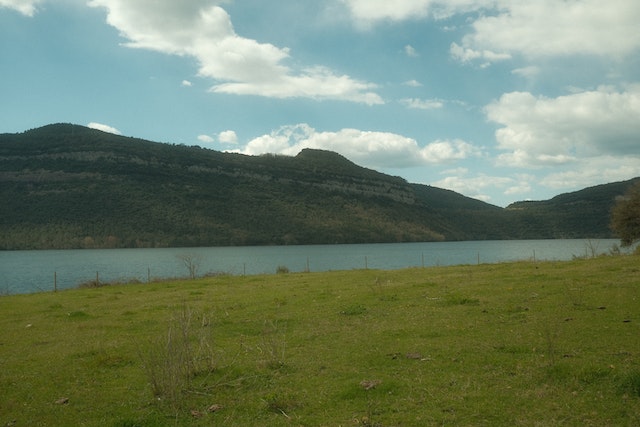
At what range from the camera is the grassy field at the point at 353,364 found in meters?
7.94

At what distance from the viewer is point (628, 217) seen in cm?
4378

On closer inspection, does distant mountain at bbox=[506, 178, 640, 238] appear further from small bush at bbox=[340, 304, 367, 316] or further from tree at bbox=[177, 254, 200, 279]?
small bush at bbox=[340, 304, 367, 316]

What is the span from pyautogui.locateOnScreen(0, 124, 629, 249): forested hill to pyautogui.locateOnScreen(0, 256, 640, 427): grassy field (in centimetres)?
13249

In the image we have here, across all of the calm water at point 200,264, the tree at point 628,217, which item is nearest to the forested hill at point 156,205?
the calm water at point 200,264

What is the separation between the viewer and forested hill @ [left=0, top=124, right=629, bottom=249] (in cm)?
14512

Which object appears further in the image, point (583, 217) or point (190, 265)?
point (583, 217)

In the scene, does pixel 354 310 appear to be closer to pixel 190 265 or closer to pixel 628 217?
pixel 190 265

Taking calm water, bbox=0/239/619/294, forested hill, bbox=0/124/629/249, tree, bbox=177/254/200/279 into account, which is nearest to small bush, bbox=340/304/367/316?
calm water, bbox=0/239/619/294

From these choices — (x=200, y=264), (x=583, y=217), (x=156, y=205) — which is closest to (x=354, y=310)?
(x=200, y=264)

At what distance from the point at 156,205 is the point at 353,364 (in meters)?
160

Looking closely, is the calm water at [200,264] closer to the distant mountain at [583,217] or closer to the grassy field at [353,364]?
the grassy field at [353,364]

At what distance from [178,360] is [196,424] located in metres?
1.61

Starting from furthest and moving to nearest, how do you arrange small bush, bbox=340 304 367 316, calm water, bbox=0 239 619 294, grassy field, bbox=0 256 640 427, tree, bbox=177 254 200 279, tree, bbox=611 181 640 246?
calm water, bbox=0 239 619 294
tree, bbox=611 181 640 246
tree, bbox=177 254 200 279
small bush, bbox=340 304 367 316
grassy field, bbox=0 256 640 427

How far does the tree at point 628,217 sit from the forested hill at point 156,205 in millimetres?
119682
